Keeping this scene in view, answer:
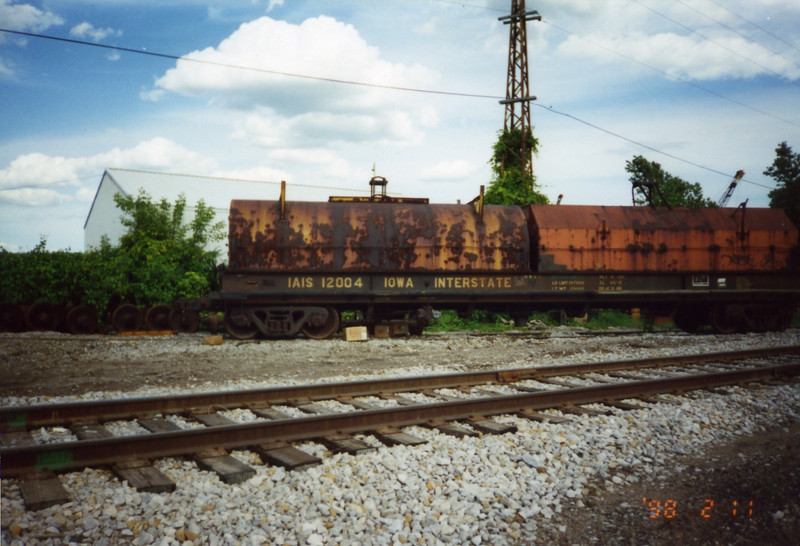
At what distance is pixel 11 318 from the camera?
15.0 m

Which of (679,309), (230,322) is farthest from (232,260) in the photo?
(679,309)

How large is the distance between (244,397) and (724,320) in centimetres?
1371

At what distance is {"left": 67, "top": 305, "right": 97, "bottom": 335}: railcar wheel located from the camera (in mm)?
15108

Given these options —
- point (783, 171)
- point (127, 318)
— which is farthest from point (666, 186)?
point (127, 318)

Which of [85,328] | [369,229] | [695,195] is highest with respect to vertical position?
[695,195]

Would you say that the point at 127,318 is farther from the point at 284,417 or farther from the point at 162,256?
the point at 284,417

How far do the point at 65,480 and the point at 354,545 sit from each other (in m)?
2.08

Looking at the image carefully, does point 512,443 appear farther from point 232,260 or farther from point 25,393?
point 232,260

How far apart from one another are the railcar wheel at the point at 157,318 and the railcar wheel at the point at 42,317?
7.80ft

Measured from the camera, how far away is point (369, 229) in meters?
13.5

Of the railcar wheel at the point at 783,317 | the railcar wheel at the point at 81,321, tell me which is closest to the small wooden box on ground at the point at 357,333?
the railcar wheel at the point at 81,321

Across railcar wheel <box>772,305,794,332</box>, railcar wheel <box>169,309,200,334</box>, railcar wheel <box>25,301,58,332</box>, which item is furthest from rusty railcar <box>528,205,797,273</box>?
railcar wheel <box>25,301,58,332</box>
